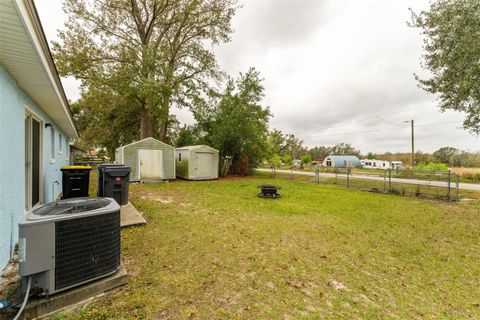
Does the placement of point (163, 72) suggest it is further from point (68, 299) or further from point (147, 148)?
point (68, 299)

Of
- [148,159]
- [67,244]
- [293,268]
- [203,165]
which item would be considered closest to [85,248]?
[67,244]

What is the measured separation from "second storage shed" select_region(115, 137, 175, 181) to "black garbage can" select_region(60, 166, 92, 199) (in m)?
5.78

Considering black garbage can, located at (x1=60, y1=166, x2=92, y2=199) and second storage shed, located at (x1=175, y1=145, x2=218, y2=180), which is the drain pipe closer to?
black garbage can, located at (x1=60, y1=166, x2=92, y2=199)

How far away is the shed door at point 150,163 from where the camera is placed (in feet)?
37.9

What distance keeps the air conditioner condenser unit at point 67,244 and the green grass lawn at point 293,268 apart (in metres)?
0.32

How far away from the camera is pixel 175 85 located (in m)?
14.9

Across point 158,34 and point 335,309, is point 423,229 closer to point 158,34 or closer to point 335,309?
point 335,309

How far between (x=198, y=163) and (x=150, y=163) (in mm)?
2944

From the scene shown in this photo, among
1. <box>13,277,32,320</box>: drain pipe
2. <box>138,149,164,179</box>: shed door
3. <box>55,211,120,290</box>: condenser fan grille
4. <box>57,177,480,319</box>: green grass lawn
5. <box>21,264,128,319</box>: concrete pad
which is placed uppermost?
<box>138,149,164,179</box>: shed door

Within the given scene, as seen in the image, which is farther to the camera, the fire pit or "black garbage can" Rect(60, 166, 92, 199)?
the fire pit

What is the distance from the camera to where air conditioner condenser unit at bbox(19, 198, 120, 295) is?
171 centimetres

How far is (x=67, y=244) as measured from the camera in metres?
1.86

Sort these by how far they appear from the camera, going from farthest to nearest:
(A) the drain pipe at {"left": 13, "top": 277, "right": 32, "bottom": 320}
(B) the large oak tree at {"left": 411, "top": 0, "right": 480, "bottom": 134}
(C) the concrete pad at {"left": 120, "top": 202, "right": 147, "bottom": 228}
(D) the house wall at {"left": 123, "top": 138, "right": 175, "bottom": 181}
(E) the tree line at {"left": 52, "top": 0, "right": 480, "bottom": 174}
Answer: (E) the tree line at {"left": 52, "top": 0, "right": 480, "bottom": 174} → (D) the house wall at {"left": 123, "top": 138, "right": 175, "bottom": 181} → (B) the large oak tree at {"left": 411, "top": 0, "right": 480, "bottom": 134} → (C) the concrete pad at {"left": 120, "top": 202, "right": 147, "bottom": 228} → (A) the drain pipe at {"left": 13, "top": 277, "right": 32, "bottom": 320}

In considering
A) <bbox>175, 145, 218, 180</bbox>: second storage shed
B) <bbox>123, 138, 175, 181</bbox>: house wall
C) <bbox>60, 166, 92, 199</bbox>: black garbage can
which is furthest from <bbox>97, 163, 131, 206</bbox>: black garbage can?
<bbox>175, 145, 218, 180</bbox>: second storage shed
